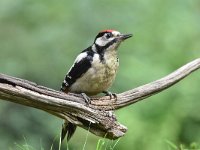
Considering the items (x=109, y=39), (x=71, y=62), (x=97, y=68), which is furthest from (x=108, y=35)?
(x=71, y=62)

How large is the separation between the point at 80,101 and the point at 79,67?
0.51 meters

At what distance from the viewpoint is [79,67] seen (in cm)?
520

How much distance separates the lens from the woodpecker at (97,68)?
514cm

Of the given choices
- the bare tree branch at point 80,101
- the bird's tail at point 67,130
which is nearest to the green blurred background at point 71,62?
the bird's tail at point 67,130

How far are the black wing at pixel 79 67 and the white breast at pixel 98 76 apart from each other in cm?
3

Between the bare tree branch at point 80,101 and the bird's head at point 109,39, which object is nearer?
the bare tree branch at point 80,101

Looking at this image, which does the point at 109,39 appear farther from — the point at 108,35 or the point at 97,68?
the point at 97,68

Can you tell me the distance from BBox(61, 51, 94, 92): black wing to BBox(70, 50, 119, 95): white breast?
26 mm

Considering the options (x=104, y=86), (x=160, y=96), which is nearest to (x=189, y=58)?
(x=160, y=96)

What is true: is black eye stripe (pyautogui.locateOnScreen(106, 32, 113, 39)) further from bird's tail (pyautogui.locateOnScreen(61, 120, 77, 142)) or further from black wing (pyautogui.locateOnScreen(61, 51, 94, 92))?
bird's tail (pyautogui.locateOnScreen(61, 120, 77, 142))

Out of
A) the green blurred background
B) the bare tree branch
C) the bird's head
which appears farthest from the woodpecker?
the green blurred background

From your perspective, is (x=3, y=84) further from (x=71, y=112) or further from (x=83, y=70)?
(x=83, y=70)

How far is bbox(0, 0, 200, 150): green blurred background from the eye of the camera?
23.6 feet

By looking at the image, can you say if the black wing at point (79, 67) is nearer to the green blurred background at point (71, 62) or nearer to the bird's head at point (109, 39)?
the bird's head at point (109, 39)
